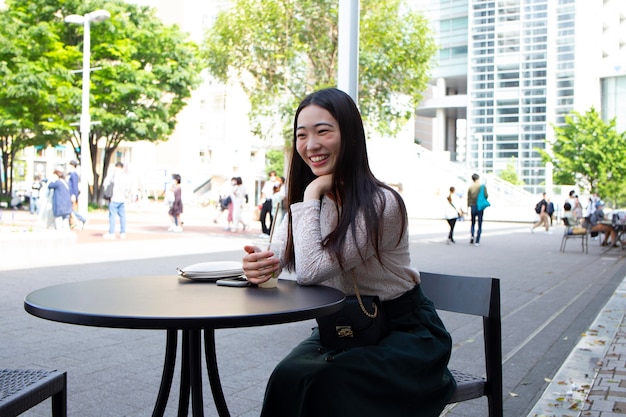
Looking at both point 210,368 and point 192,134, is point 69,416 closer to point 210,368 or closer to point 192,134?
point 210,368

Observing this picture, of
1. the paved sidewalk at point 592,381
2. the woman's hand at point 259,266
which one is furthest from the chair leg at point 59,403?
the paved sidewalk at point 592,381

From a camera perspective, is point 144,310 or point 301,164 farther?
point 301,164

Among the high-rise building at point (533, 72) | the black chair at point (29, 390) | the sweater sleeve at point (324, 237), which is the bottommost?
the black chair at point (29, 390)

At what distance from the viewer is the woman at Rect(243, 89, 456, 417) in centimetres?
208

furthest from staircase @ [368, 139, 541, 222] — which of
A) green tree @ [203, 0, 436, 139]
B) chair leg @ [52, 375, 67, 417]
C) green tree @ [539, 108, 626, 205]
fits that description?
chair leg @ [52, 375, 67, 417]

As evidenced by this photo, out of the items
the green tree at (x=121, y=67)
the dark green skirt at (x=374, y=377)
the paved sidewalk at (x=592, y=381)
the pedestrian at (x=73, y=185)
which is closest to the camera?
the dark green skirt at (x=374, y=377)

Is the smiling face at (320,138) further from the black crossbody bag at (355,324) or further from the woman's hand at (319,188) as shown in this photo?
the black crossbody bag at (355,324)

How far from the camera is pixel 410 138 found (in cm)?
5838

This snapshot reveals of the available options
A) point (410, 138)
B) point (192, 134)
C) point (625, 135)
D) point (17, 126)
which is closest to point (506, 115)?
point (410, 138)

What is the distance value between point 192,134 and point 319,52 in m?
43.4

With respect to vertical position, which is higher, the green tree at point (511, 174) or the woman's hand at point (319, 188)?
the green tree at point (511, 174)

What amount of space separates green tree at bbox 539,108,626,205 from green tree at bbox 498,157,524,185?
47.0 ft

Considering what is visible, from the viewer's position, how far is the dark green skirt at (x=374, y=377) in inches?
80.7

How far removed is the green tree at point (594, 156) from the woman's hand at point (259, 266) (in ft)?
138
